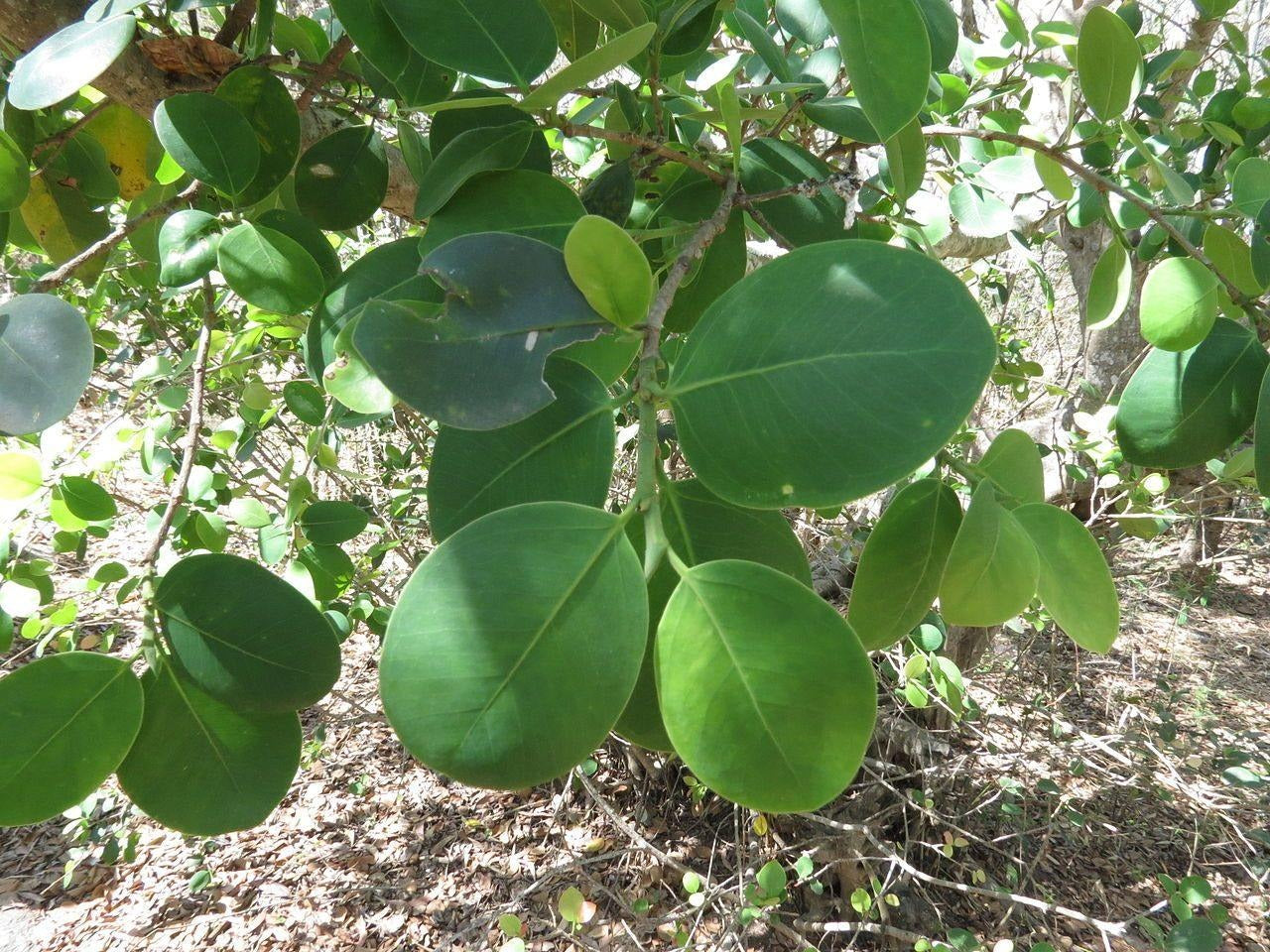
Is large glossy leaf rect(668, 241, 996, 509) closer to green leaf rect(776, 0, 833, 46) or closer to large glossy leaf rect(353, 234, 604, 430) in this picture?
large glossy leaf rect(353, 234, 604, 430)

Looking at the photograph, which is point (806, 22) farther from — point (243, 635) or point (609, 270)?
point (243, 635)

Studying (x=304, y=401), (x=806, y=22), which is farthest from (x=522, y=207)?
(x=304, y=401)

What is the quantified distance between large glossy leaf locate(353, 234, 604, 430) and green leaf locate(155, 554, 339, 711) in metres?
0.21

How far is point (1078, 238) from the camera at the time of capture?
229 centimetres

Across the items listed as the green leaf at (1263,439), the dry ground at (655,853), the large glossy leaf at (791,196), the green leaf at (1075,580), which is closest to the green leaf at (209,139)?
the large glossy leaf at (791,196)

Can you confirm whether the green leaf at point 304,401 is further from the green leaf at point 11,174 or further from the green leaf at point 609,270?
the green leaf at point 609,270

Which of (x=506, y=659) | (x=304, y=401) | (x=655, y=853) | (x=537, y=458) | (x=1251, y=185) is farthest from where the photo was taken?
(x=655, y=853)

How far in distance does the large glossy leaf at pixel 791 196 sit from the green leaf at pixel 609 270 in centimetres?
28

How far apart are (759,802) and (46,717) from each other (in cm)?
40

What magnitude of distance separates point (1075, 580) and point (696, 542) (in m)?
0.26

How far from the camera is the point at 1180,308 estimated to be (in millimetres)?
532

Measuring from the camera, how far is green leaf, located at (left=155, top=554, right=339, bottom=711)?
48 centimetres

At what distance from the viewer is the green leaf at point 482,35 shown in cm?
49

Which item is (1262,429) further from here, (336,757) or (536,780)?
(336,757)
